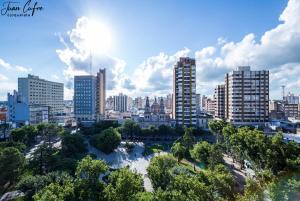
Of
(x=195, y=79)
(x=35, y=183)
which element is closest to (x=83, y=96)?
(x=195, y=79)

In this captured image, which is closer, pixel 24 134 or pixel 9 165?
pixel 9 165

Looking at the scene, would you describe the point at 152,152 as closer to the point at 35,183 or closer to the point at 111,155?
the point at 111,155

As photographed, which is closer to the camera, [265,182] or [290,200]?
[290,200]

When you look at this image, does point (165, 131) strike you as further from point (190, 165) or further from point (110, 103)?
point (110, 103)

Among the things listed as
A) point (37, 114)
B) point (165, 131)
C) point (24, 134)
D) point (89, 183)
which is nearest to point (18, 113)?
point (37, 114)

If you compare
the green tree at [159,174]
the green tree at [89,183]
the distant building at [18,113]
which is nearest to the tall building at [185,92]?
the green tree at [159,174]

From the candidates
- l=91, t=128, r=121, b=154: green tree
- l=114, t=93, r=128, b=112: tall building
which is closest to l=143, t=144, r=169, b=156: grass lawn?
l=91, t=128, r=121, b=154: green tree

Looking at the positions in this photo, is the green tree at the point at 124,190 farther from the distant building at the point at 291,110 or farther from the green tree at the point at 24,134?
the distant building at the point at 291,110
